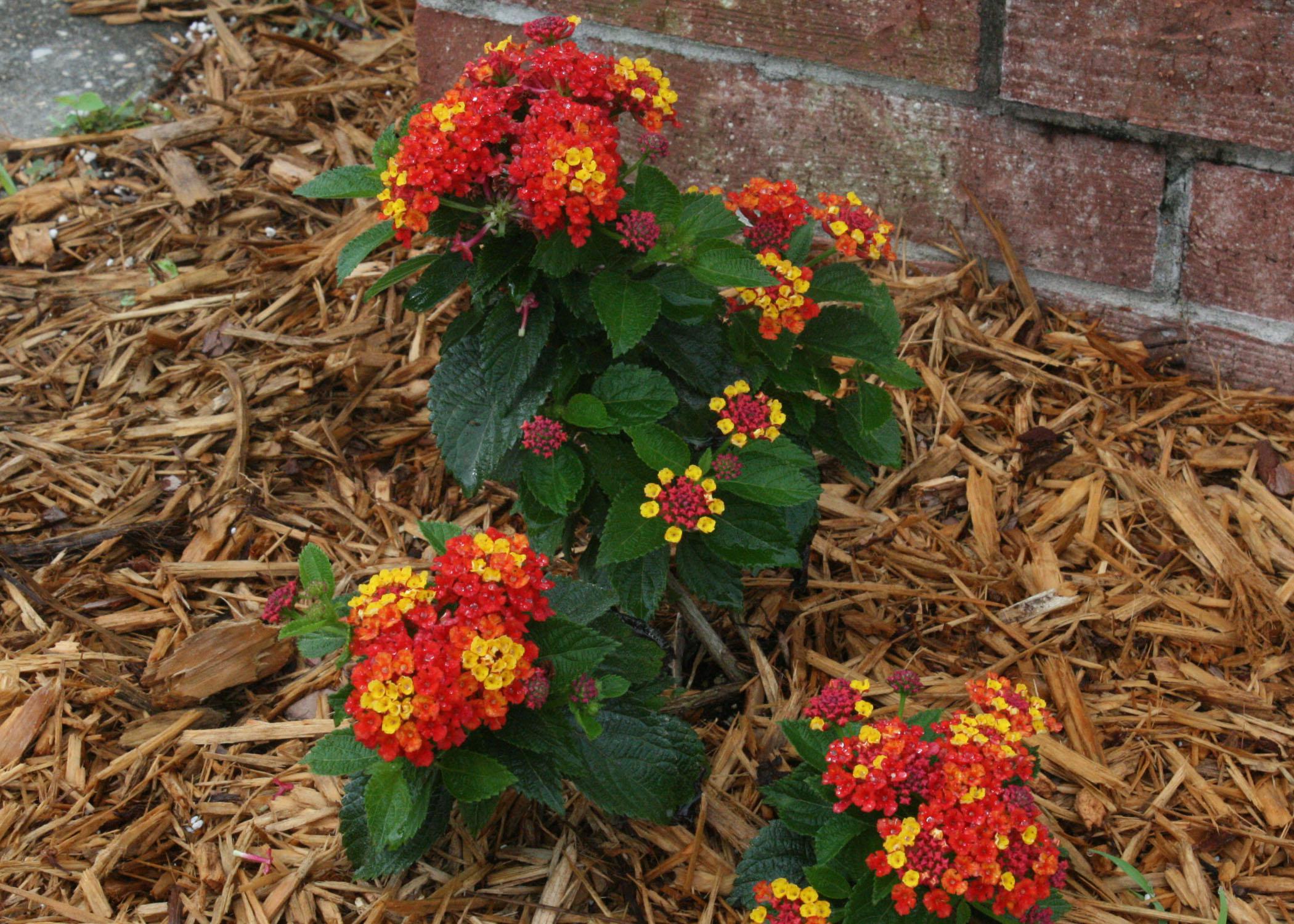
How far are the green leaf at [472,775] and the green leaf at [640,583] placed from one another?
348 millimetres

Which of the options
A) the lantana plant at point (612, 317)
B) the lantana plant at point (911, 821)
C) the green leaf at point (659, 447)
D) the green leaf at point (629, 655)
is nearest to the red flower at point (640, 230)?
the lantana plant at point (612, 317)

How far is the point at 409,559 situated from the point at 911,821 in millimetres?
1238

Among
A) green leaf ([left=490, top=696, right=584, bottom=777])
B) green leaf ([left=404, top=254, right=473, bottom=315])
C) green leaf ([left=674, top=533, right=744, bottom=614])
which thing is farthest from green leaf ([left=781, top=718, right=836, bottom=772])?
green leaf ([left=404, top=254, right=473, bottom=315])

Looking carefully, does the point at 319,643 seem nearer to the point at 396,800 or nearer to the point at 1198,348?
the point at 396,800

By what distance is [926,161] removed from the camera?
2805 millimetres

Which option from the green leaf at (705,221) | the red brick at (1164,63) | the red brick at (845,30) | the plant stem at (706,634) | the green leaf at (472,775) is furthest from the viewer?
the red brick at (845,30)

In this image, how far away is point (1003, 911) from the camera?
1549 mm

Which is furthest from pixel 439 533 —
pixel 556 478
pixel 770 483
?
pixel 770 483

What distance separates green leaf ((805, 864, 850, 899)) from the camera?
1634 mm

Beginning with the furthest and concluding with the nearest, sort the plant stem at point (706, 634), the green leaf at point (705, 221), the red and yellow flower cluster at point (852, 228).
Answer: the plant stem at point (706, 634) < the red and yellow flower cluster at point (852, 228) < the green leaf at point (705, 221)

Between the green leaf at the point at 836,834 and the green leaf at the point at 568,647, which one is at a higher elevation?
the green leaf at the point at 568,647

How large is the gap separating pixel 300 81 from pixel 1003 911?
9.93 ft

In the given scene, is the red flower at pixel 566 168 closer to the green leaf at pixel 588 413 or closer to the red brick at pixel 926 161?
the green leaf at pixel 588 413

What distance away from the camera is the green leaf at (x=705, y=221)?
1.79 meters
